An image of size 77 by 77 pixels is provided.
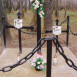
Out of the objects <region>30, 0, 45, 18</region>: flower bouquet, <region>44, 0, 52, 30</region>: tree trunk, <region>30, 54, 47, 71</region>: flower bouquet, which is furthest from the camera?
<region>44, 0, 52, 30</region>: tree trunk

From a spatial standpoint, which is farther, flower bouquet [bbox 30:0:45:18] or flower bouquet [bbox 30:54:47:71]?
flower bouquet [bbox 30:0:45:18]

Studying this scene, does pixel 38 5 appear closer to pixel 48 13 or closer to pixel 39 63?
pixel 39 63

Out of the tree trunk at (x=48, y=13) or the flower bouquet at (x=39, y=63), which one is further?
the tree trunk at (x=48, y=13)

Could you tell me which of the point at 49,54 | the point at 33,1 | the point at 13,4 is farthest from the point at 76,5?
the point at 49,54

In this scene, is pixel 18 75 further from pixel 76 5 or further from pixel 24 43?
pixel 76 5

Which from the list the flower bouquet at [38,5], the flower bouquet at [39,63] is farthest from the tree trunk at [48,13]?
the flower bouquet at [39,63]

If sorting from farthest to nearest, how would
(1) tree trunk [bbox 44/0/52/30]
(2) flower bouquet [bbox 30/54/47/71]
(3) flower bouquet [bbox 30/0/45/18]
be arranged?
1. (1) tree trunk [bbox 44/0/52/30]
2. (3) flower bouquet [bbox 30/0/45/18]
3. (2) flower bouquet [bbox 30/54/47/71]

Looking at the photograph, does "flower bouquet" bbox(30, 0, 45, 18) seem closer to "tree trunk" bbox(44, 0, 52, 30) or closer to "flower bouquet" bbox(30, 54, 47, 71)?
"flower bouquet" bbox(30, 54, 47, 71)

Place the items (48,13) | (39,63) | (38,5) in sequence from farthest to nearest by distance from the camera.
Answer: (48,13)
(38,5)
(39,63)

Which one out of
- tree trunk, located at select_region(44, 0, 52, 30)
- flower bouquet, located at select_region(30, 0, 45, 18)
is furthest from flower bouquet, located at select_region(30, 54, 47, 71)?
tree trunk, located at select_region(44, 0, 52, 30)

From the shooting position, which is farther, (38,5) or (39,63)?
(38,5)

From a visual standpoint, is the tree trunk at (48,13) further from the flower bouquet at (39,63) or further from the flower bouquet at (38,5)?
the flower bouquet at (39,63)

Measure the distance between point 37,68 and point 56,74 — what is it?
0.41 meters

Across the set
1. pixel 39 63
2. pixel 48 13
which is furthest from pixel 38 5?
pixel 48 13
